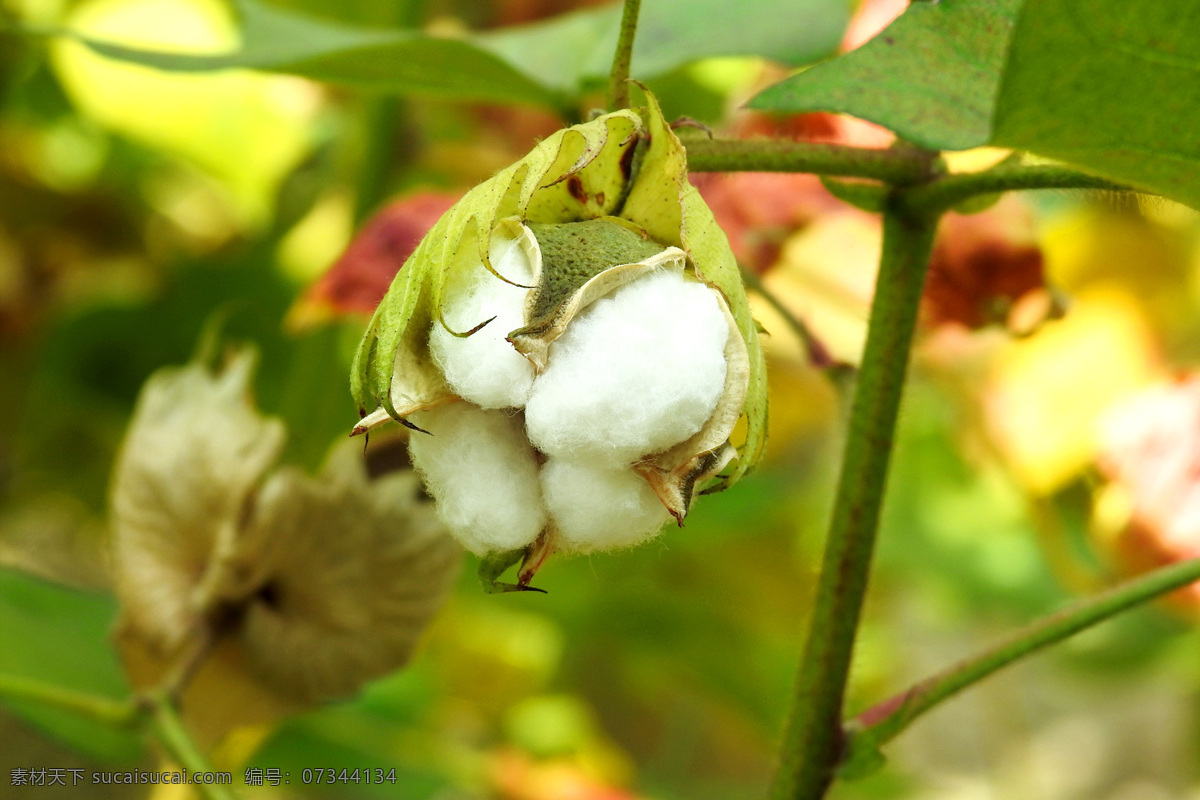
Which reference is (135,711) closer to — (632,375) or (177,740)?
(177,740)

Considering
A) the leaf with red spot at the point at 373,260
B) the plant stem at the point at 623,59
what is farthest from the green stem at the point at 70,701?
the plant stem at the point at 623,59

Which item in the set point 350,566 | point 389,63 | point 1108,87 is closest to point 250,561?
point 350,566

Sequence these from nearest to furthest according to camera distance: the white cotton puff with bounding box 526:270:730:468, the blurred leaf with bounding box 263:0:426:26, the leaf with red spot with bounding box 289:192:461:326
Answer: the white cotton puff with bounding box 526:270:730:468 → the leaf with red spot with bounding box 289:192:461:326 → the blurred leaf with bounding box 263:0:426:26

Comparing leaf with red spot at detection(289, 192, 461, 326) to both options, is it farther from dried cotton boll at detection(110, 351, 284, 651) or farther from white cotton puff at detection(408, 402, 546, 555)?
white cotton puff at detection(408, 402, 546, 555)

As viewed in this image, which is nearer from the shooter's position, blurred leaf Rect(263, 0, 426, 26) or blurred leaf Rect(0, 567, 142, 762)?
blurred leaf Rect(0, 567, 142, 762)

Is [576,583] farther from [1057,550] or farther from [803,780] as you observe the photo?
[803,780]

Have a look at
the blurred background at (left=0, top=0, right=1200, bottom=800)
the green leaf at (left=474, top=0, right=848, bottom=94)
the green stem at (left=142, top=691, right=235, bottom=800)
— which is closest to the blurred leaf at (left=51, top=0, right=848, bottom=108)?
the green leaf at (left=474, top=0, right=848, bottom=94)
